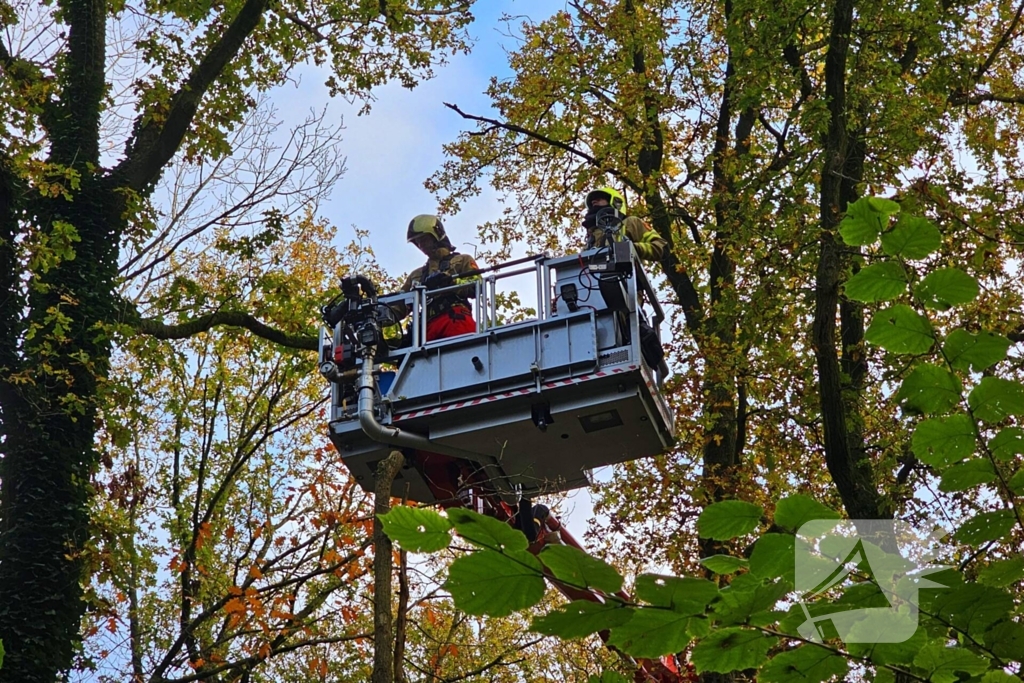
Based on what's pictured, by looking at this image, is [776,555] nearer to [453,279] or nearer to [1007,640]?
[1007,640]

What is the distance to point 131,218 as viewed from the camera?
15.5 meters

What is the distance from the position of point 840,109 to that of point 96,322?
8.79m

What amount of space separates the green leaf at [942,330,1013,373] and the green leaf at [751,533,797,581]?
26.0 inches

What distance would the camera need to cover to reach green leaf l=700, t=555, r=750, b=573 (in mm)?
2376

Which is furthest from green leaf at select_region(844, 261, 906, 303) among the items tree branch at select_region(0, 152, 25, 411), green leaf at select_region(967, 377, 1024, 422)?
tree branch at select_region(0, 152, 25, 411)

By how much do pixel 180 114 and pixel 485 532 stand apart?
15863mm

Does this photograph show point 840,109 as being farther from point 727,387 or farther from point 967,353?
point 967,353

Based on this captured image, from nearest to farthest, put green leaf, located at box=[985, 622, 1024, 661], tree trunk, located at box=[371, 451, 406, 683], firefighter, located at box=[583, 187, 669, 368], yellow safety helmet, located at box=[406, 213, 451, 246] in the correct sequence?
green leaf, located at box=[985, 622, 1024, 661] → tree trunk, located at box=[371, 451, 406, 683] → firefighter, located at box=[583, 187, 669, 368] → yellow safety helmet, located at box=[406, 213, 451, 246]

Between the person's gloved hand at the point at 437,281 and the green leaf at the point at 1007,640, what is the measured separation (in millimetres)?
9268

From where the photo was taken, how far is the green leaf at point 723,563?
2376 mm

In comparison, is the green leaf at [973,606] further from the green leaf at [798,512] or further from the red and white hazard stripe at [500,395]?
the red and white hazard stripe at [500,395]

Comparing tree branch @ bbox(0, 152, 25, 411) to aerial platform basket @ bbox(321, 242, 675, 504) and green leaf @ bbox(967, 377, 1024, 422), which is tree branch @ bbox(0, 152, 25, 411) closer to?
aerial platform basket @ bbox(321, 242, 675, 504)

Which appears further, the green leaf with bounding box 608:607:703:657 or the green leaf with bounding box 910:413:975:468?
the green leaf with bounding box 910:413:975:468

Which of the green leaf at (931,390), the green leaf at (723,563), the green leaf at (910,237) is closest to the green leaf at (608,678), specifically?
the green leaf at (723,563)
